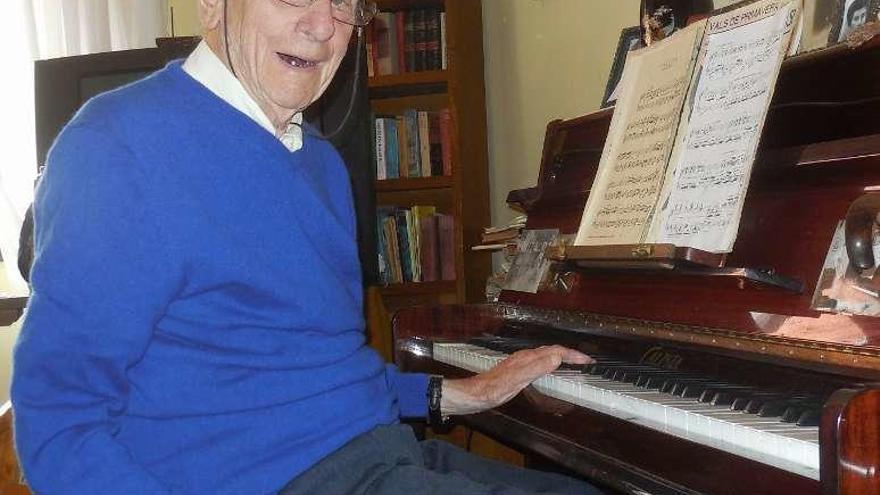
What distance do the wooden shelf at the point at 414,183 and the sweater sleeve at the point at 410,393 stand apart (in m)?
1.72

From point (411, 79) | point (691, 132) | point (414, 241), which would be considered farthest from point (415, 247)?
point (691, 132)

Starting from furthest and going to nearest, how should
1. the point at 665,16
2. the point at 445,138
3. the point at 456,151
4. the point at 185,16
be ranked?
the point at 185,16
the point at 445,138
the point at 456,151
the point at 665,16

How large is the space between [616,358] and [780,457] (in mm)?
513

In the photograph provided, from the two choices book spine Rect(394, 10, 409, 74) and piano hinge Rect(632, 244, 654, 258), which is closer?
piano hinge Rect(632, 244, 654, 258)

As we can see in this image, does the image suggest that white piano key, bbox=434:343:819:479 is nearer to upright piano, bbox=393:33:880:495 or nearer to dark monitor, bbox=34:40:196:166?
upright piano, bbox=393:33:880:495

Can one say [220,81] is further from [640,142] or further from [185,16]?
[185,16]

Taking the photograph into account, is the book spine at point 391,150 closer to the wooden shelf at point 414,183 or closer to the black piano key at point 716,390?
the wooden shelf at point 414,183

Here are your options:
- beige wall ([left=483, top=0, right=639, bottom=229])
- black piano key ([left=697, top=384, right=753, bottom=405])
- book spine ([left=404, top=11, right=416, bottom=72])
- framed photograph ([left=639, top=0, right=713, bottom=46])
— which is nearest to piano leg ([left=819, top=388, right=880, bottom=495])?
black piano key ([left=697, top=384, right=753, bottom=405])

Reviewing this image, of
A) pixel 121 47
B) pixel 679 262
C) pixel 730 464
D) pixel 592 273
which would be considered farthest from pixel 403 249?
pixel 730 464

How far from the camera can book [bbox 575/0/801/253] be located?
1.21 metres

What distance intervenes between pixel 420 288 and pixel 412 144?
1.70ft

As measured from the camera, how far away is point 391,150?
124 inches

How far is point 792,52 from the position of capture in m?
1.34

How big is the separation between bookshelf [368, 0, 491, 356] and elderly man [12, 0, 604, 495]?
1682mm
